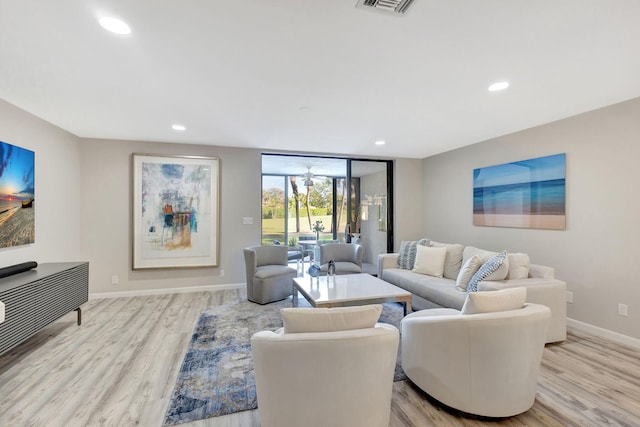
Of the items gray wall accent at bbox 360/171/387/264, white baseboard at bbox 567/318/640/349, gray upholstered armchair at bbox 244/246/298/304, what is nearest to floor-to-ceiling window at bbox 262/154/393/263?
gray wall accent at bbox 360/171/387/264

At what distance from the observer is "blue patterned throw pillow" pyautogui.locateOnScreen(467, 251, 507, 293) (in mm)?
3039

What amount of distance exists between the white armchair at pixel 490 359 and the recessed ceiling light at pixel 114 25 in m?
2.67

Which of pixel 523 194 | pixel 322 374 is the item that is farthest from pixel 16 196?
pixel 523 194

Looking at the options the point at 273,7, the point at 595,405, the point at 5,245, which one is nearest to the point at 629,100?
the point at 595,405

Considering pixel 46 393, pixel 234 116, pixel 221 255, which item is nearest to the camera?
pixel 46 393

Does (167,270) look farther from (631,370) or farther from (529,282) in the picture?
(631,370)

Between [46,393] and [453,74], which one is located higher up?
[453,74]

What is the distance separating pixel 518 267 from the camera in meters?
3.15

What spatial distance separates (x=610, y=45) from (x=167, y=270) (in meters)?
5.58

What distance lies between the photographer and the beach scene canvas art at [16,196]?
2.96 m

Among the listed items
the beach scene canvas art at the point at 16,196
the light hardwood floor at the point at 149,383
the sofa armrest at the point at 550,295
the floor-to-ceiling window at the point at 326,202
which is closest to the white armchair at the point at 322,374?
the light hardwood floor at the point at 149,383

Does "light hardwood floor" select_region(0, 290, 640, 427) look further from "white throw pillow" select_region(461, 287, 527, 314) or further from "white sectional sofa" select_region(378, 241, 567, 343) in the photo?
"white throw pillow" select_region(461, 287, 527, 314)

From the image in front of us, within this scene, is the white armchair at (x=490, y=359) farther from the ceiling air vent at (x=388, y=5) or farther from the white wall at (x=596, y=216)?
the white wall at (x=596, y=216)

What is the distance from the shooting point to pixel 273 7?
64.0 inches
